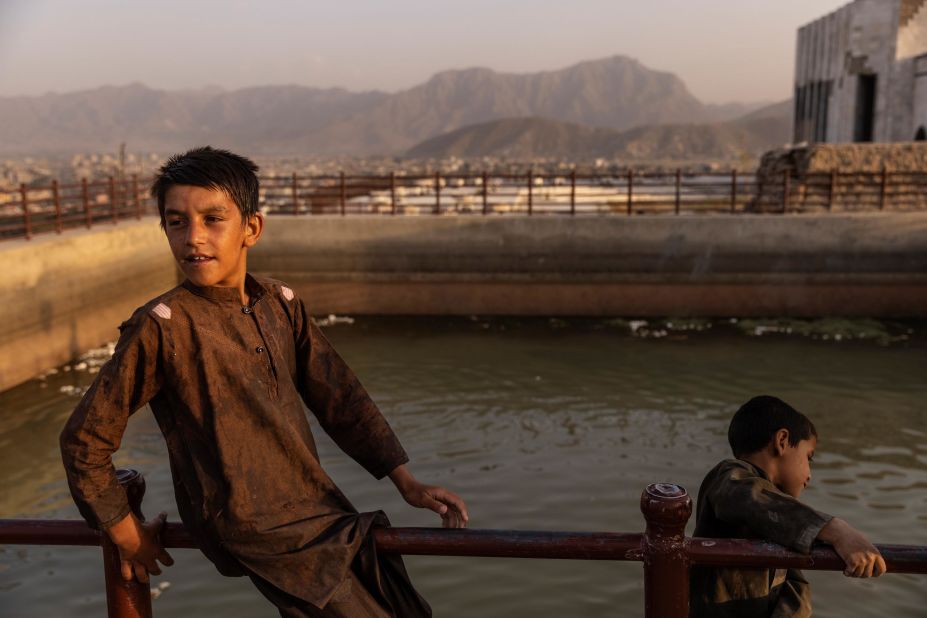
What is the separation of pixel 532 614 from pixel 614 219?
39.7 feet

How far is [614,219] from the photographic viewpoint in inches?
699

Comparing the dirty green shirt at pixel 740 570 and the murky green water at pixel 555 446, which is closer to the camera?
the dirty green shirt at pixel 740 570

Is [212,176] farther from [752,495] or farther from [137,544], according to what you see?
[752,495]

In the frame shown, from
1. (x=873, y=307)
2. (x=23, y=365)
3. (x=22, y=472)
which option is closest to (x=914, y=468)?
(x=873, y=307)

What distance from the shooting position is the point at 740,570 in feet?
10.2

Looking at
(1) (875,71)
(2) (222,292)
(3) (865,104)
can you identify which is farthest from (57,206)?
(3) (865,104)

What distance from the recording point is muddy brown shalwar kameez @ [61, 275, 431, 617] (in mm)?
2414

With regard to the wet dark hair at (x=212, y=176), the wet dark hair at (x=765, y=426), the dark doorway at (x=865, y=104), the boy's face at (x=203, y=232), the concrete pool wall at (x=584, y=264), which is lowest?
the concrete pool wall at (x=584, y=264)

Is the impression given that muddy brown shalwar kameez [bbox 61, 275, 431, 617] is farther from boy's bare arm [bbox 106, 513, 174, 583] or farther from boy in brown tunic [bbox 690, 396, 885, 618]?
boy in brown tunic [bbox 690, 396, 885, 618]

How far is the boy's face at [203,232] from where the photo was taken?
8.26ft

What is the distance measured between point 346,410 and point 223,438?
512 mm

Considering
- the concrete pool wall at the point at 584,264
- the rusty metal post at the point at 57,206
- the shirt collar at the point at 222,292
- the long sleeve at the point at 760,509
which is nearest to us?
the long sleeve at the point at 760,509

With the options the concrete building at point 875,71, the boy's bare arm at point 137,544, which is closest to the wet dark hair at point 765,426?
the boy's bare arm at point 137,544

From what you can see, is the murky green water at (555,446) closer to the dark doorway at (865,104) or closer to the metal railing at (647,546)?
the metal railing at (647,546)
